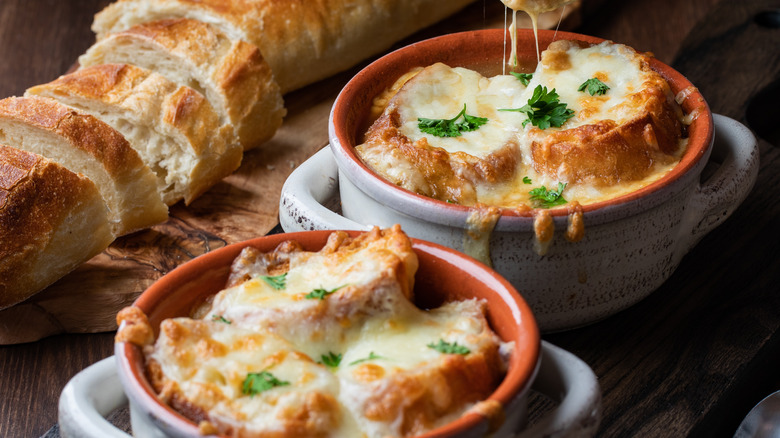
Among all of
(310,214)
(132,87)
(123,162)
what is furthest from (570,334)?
(132,87)

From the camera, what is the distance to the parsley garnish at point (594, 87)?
239 cm

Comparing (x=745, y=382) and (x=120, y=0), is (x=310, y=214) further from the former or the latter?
(x=120, y=0)

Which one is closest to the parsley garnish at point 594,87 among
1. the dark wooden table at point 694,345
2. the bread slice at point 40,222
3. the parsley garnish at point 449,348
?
the dark wooden table at point 694,345

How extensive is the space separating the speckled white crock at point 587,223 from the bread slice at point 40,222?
2.06ft

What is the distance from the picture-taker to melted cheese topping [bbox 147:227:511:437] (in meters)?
1.49

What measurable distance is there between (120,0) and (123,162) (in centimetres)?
108

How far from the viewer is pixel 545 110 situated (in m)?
2.34

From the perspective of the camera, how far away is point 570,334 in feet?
7.75

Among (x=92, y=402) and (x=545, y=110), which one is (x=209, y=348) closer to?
(x=92, y=402)

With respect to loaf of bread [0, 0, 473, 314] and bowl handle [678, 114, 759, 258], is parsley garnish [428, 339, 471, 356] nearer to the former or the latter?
bowl handle [678, 114, 759, 258]

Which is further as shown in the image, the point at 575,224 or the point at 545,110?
the point at 545,110

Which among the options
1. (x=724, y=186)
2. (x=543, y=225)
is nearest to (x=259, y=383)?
(x=543, y=225)

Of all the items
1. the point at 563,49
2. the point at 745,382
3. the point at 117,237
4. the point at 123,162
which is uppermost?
the point at 563,49

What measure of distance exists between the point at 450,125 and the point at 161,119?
3.44 feet
